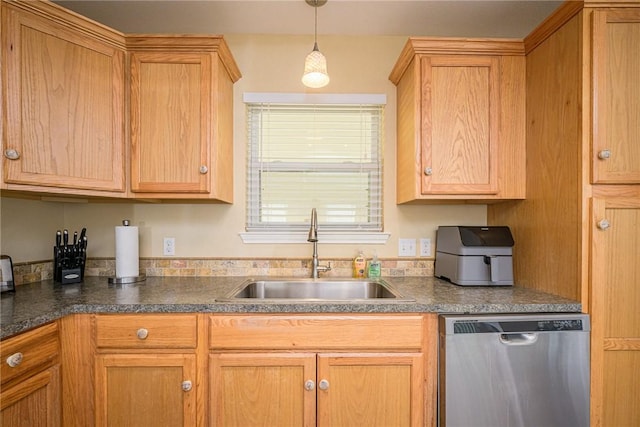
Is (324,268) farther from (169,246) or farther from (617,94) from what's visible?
(617,94)

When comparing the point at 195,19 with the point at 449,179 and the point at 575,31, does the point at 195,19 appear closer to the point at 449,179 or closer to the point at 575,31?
the point at 449,179

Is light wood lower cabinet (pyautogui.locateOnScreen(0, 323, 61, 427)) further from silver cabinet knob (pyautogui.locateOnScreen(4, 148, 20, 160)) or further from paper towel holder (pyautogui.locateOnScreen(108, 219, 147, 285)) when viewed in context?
silver cabinet knob (pyautogui.locateOnScreen(4, 148, 20, 160))

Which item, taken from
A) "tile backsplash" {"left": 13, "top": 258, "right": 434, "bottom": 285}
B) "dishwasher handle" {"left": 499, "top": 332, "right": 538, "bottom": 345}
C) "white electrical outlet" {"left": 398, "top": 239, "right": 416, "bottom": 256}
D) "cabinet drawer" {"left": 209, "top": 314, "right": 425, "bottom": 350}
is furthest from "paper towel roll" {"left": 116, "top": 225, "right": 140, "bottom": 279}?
"dishwasher handle" {"left": 499, "top": 332, "right": 538, "bottom": 345}

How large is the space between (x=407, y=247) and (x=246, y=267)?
104 centimetres

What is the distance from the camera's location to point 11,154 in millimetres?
1303

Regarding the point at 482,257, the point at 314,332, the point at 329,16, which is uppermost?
the point at 329,16

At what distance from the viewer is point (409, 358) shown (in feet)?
4.34

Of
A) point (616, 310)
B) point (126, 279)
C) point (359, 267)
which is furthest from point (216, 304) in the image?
point (616, 310)

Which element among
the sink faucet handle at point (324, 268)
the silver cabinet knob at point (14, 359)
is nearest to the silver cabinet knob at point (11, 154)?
the silver cabinet knob at point (14, 359)

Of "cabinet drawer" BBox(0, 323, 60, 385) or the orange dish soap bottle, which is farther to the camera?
the orange dish soap bottle

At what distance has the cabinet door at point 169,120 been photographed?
1.62 m

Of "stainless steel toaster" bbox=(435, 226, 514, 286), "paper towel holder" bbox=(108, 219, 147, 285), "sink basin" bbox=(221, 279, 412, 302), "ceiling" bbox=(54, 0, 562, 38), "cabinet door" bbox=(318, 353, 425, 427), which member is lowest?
"cabinet door" bbox=(318, 353, 425, 427)

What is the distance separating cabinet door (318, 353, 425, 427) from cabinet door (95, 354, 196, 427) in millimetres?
565

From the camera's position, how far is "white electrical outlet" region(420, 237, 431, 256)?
79.5 inches
